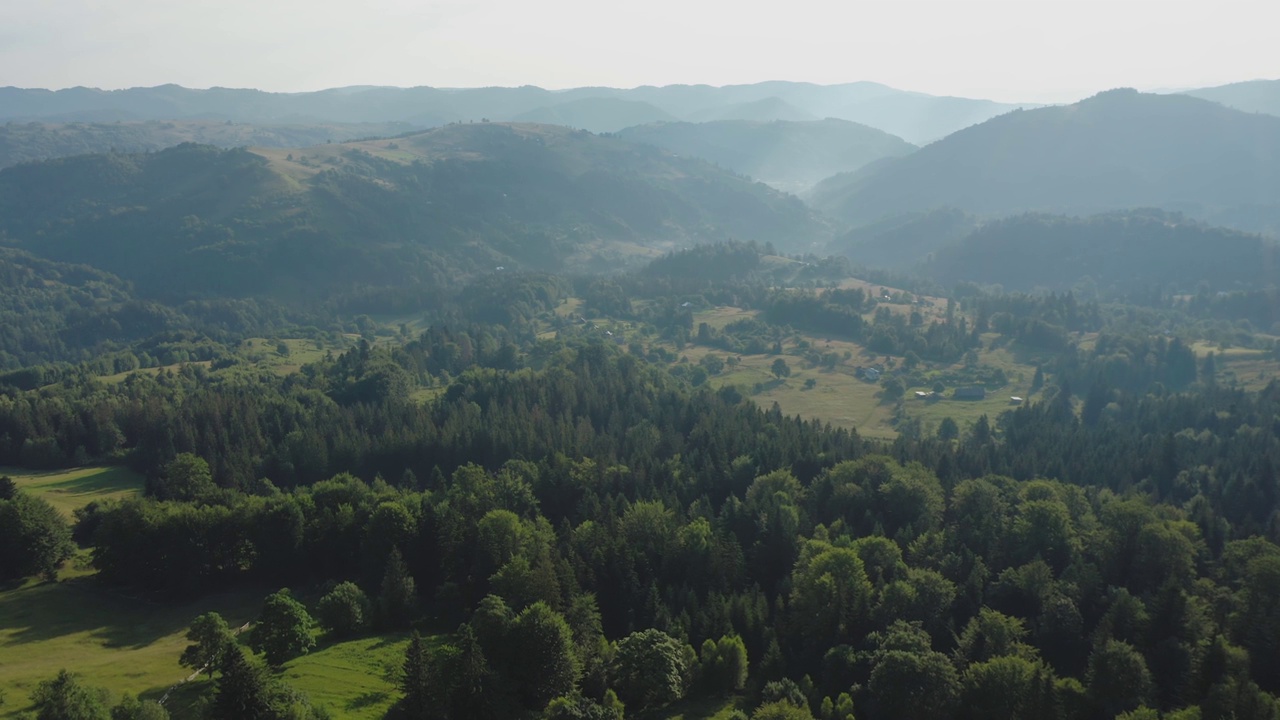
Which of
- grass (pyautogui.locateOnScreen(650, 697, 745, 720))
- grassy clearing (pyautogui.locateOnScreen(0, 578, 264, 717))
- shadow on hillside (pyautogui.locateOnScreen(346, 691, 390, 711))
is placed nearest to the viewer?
shadow on hillside (pyautogui.locateOnScreen(346, 691, 390, 711))

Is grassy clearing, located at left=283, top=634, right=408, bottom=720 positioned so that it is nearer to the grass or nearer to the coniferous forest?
the coniferous forest

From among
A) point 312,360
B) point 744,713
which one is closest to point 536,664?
point 744,713

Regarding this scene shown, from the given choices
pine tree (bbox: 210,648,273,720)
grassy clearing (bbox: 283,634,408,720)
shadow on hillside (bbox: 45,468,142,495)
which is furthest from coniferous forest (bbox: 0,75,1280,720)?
shadow on hillside (bbox: 45,468,142,495)

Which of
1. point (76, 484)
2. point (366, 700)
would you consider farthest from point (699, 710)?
point (76, 484)

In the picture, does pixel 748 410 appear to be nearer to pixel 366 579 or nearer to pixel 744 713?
pixel 366 579

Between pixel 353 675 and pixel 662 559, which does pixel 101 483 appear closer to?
pixel 353 675

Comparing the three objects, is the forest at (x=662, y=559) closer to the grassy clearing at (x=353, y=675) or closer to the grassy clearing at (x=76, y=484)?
the grassy clearing at (x=353, y=675)

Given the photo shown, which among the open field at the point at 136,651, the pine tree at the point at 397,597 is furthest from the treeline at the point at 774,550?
the open field at the point at 136,651

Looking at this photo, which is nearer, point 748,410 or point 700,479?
point 700,479
